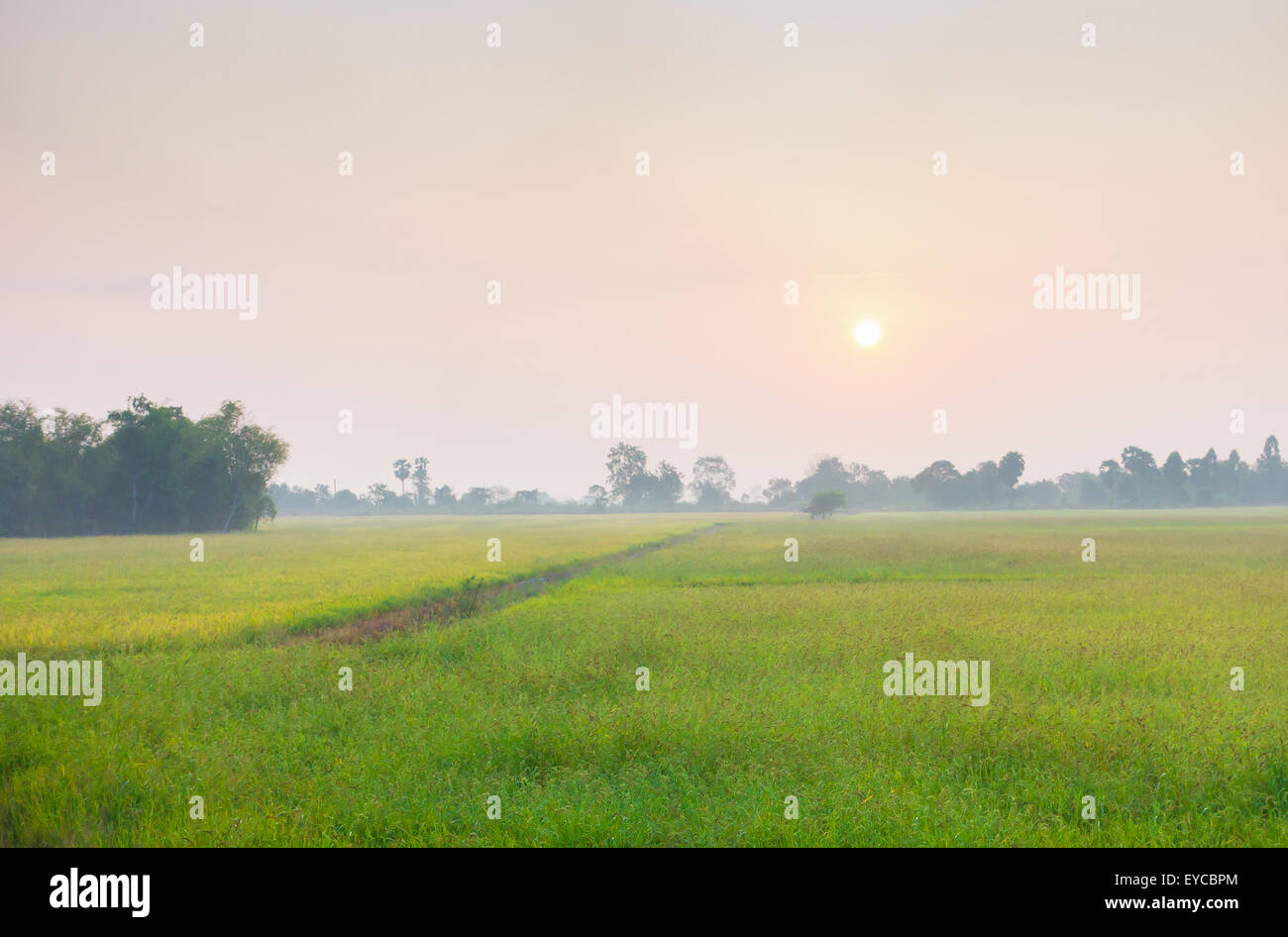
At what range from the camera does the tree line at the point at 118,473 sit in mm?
68188

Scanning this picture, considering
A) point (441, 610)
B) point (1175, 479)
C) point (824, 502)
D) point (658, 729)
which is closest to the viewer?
point (658, 729)

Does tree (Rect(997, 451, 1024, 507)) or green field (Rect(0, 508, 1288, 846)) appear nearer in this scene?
green field (Rect(0, 508, 1288, 846))

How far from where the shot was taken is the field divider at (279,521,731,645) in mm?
16141

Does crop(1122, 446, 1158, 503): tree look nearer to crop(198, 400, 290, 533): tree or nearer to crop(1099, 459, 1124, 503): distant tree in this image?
crop(1099, 459, 1124, 503): distant tree

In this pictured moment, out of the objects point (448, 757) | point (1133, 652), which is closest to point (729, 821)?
point (448, 757)

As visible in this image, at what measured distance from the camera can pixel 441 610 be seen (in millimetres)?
20453

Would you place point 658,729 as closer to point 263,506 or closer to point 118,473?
point 118,473

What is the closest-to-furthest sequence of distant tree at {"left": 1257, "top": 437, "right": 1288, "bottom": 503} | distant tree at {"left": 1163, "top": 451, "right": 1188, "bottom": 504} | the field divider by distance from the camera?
the field divider, distant tree at {"left": 1163, "top": 451, "right": 1188, "bottom": 504}, distant tree at {"left": 1257, "top": 437, "right": 1288, "bottom": 503}

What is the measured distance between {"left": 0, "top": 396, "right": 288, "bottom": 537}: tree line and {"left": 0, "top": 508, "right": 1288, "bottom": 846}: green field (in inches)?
2627

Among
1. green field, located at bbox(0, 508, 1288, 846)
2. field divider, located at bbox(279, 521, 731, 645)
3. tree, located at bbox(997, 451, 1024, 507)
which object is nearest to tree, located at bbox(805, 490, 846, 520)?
tree, located at bbox(997, 451, 1024, 507)

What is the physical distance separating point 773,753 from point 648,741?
4.81ft

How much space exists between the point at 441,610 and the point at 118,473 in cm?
7414

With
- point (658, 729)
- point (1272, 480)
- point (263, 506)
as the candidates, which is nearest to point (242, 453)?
point (263, 506)

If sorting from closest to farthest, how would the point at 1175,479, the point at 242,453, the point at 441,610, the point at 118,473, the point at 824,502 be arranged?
the point at 441,610 → the point at 118,473 → the point at 242,453 → the point at 824,502 → the point at 1175,479
